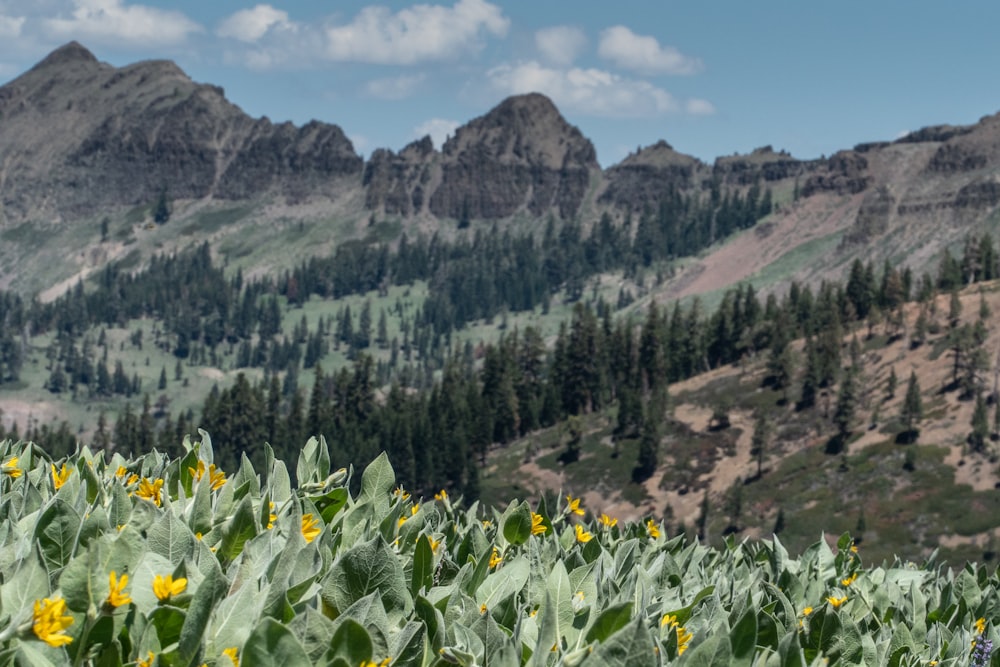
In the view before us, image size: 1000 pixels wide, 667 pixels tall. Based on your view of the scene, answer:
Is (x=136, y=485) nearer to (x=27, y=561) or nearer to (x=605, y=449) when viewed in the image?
(x=27, y=561)

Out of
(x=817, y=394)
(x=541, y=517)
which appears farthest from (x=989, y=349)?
(x=541, y=517)

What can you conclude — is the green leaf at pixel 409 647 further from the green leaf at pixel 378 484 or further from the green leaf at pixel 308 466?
the green leaf at pixel 308 466

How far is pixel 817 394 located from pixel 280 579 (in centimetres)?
14362

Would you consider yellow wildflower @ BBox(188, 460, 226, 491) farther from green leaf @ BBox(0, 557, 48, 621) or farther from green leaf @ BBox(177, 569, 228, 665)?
green leaf @ BBox(177, 569, 228, 665)

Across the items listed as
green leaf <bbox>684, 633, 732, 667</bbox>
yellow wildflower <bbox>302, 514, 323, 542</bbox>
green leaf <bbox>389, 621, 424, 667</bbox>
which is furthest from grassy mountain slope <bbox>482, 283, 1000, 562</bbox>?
green leaf <bbox>389, 621, 424, 667</bbox>

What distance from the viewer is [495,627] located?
14.5 ft

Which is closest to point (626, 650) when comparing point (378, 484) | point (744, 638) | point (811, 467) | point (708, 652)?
point (708, 652)

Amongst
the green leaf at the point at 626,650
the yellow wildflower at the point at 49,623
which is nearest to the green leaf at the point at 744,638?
the green leaf at the point at 626,650

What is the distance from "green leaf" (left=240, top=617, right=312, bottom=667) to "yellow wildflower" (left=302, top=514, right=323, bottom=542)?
214cm

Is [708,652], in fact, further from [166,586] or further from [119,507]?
[119,507]

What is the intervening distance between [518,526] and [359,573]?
2711 millimetres

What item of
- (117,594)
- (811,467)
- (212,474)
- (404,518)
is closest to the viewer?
(117,594)

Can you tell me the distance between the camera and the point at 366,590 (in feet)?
15.1

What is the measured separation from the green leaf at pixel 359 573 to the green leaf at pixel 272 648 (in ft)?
3.44
